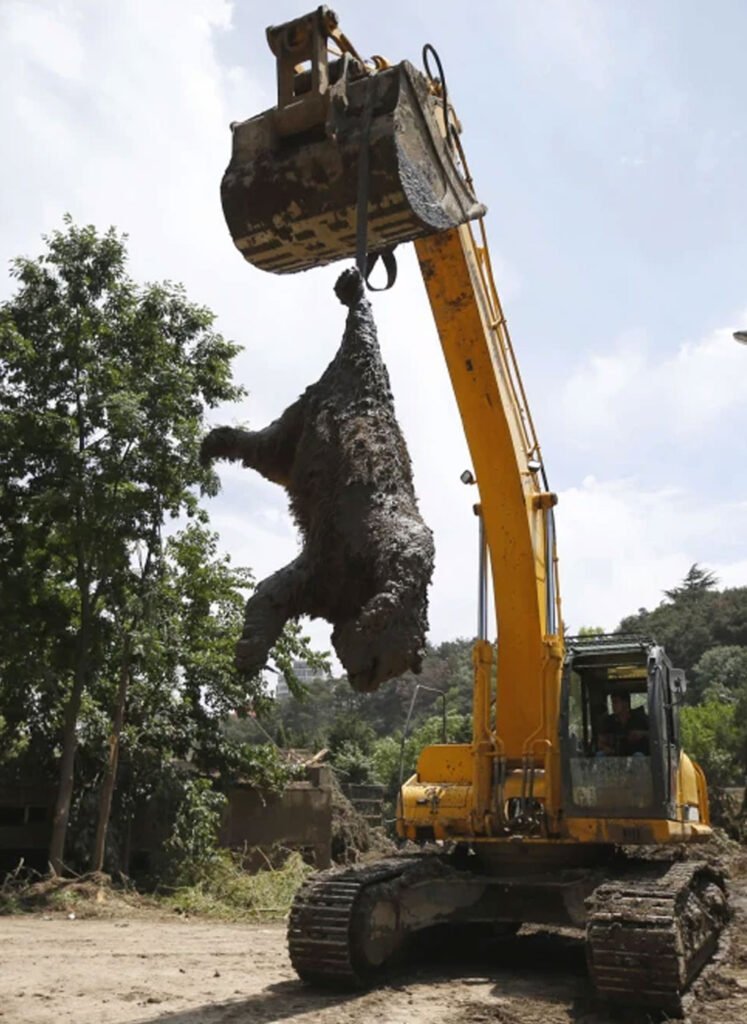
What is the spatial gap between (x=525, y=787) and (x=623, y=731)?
85 cm

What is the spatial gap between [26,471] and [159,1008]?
8.91m

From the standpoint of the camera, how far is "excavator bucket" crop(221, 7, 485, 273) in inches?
171

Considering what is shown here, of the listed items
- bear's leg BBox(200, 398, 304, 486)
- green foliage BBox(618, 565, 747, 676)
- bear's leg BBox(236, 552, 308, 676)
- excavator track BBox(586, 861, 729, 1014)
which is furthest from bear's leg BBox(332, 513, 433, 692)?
green foliage BBox(618, 565, 747, 676)

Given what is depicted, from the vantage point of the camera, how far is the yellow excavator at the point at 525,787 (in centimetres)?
634

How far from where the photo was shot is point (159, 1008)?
6184 millimetres

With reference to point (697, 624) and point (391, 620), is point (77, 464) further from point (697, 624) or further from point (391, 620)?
point (697, 624)

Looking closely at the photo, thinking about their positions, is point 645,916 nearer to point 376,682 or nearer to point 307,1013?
point 307,1013

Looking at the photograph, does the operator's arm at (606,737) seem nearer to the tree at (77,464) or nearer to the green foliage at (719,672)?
the tree at (77,464)

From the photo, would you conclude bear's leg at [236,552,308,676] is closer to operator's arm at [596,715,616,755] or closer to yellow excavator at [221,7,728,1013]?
yellow excavator at [221,7,728,1013]

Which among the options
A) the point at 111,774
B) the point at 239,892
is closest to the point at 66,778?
the point at 111,774

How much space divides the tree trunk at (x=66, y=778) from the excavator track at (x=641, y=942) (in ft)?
27.6

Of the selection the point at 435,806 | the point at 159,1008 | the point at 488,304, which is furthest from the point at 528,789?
the point at 488,304

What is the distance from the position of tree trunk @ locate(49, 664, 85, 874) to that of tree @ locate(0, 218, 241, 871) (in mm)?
17

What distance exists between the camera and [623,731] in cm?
767
